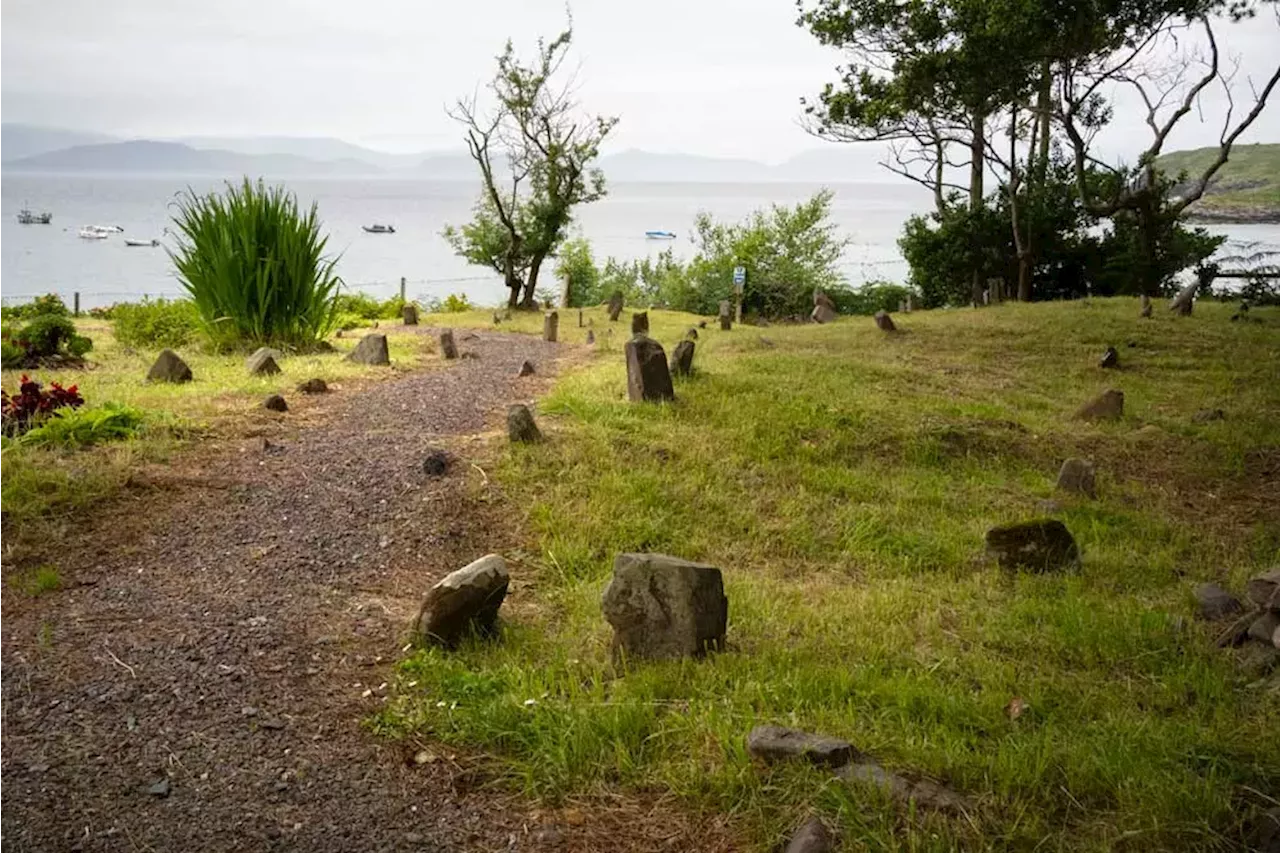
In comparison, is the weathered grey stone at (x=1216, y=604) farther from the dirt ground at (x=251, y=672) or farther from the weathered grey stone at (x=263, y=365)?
the weathered grey stone at (x=263, y=365)

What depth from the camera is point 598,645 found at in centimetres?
417

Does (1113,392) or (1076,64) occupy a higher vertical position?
(1076,64)

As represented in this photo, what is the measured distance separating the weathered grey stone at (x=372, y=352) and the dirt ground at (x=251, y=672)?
415 cm

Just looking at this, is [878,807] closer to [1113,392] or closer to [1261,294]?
[1113,392]

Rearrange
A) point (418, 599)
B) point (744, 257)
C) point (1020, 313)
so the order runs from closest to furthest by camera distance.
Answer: point (418, 599), point (1020, 313), point (744, 257)

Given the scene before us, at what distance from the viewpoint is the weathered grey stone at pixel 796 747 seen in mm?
2941

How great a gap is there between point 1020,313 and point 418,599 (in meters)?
13.9

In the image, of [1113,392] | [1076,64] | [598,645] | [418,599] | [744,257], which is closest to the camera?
[598,645]

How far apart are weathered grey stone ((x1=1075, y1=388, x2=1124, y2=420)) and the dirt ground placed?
20.0ft

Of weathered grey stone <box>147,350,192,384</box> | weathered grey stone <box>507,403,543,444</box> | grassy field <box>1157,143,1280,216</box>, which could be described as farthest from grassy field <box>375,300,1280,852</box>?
grassy field <box>1157,143,1280,216</box>

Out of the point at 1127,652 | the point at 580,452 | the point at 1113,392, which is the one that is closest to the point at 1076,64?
the point at 1113,392

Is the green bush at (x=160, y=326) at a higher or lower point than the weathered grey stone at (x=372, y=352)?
higher

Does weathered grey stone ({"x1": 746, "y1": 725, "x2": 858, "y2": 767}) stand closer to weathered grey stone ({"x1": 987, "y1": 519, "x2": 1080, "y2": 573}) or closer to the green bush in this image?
weathered grey stone ({"x1": 987, "y1": 519, "x2": 1080, "y2": 573})

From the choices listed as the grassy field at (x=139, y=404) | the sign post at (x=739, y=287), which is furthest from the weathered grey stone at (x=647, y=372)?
the sign post at (x=739, y=287)
